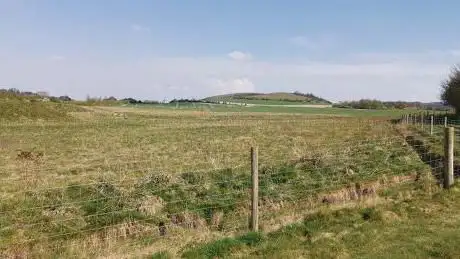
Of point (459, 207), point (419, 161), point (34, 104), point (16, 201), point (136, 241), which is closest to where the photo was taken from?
point (136, 241)

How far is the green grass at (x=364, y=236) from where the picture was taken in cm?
771

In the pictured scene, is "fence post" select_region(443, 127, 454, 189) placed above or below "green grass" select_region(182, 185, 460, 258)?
above

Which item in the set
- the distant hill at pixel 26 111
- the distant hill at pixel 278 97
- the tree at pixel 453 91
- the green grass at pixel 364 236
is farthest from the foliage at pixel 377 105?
the green grass at pixel 364 236

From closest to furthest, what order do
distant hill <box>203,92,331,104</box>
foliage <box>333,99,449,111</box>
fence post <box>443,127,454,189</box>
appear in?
fence post <box>443,127,454,189</box>, foliage <box>333,99,449,111</box>, distant hill <box>203,92,331,104</box>

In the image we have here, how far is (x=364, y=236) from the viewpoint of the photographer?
8500 mm

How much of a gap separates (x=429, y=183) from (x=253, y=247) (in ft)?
21.4

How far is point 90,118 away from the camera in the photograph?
62438 millimetres

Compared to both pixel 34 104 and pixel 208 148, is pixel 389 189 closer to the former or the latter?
pixel 208 148

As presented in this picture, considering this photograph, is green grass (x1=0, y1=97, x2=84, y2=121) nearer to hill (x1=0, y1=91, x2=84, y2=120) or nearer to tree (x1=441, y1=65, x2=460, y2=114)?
hill (x1=0, y1=91, x2=84, y2=120)

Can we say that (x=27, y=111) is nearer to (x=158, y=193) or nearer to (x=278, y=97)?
(x=158, y=193)

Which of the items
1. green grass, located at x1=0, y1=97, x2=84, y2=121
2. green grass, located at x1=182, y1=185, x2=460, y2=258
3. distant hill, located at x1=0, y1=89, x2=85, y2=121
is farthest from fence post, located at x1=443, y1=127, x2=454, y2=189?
green grass, located at x1=0, y1=97, x2=84, y2=121

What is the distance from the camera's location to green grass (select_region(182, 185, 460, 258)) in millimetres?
7715

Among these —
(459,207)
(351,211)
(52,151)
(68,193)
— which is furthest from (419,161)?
(52,151)

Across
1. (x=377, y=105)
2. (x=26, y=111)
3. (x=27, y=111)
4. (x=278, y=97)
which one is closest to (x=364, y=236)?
(x=26, y=111)
